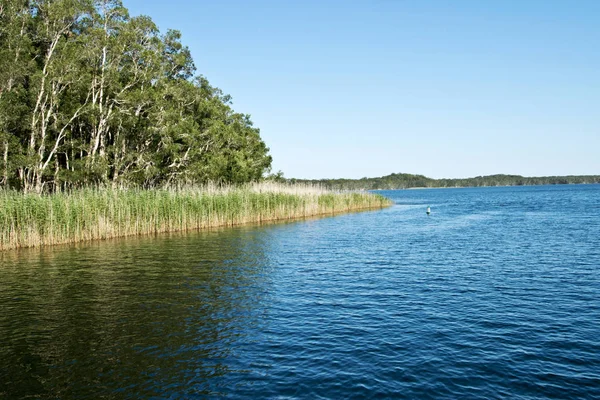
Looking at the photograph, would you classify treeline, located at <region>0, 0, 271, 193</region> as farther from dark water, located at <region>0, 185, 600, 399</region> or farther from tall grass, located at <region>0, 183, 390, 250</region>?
dark water, located at <region>0, 185, 600, 399</region>

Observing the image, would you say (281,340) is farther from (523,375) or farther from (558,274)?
(558,274)

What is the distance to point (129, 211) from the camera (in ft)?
88.3

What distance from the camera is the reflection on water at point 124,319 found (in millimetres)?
7559

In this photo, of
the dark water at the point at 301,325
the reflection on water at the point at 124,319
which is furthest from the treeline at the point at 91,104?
the dark water at the point at 301,325

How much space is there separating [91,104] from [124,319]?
2611cm

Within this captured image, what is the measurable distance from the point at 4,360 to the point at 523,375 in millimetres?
9082

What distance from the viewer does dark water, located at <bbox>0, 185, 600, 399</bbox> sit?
7.22m

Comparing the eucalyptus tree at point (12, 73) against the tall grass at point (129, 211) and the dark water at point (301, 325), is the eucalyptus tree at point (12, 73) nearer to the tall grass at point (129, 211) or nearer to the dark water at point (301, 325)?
the tall grass at point (129, 211)

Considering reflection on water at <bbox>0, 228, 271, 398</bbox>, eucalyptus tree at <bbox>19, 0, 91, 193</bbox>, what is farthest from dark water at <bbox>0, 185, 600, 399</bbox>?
eucalyptus tree at <bbox>19, 0, 91, 193</bbox>

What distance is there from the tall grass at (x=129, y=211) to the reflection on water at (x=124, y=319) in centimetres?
247

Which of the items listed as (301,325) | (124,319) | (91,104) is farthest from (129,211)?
(301,325)

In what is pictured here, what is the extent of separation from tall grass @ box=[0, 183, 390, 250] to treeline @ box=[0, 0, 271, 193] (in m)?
2.15

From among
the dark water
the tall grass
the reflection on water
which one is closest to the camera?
the dark water

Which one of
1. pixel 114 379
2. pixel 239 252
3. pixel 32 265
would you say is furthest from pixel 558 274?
pixel 32 265
